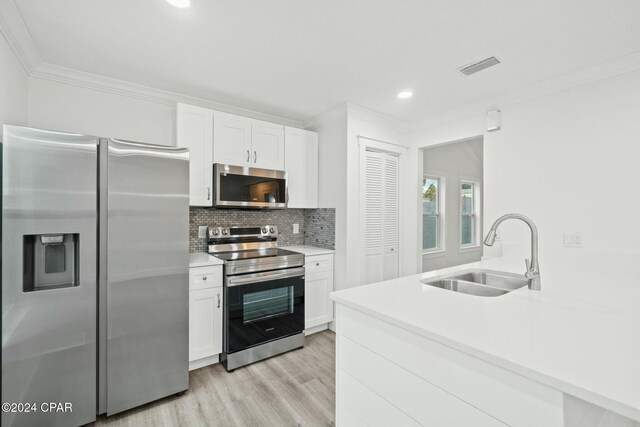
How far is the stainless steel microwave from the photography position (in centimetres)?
282

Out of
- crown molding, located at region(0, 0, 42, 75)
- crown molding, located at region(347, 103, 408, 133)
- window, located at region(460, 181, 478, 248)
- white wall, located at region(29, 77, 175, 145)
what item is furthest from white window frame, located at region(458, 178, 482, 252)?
crown molding, located at region(0, 0, 42, 75)

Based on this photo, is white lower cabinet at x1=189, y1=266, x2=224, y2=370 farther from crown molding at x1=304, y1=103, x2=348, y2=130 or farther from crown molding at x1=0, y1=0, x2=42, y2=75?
crown molding at x1=304, y1=103, x2=348, y2=130

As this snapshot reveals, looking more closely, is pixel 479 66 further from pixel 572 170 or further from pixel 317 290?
pixel 317 290

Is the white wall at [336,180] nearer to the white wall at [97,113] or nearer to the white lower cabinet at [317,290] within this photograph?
the white lower cabinet at [317,290]

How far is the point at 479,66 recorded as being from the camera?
7.80 ft

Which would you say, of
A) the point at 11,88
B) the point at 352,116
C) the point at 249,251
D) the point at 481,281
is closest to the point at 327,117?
the point at 352,116

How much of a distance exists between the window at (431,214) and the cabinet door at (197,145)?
3.49 metres

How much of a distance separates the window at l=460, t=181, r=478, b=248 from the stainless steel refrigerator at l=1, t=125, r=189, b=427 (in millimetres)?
4945

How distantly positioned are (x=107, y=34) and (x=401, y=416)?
2.75 meters

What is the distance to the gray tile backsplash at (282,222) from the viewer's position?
3064mm

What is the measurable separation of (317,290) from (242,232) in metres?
1.04

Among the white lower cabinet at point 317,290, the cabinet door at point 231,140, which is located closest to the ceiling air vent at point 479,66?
the cabinet door at point 231,140

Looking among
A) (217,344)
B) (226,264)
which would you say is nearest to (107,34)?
(226,264)

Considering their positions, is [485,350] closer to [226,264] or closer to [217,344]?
[226,264]
